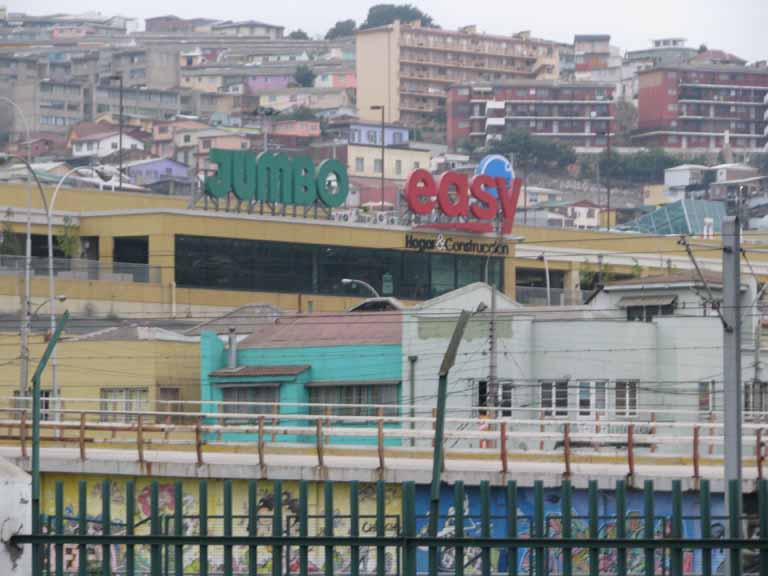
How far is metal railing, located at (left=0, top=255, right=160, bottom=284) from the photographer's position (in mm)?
69500

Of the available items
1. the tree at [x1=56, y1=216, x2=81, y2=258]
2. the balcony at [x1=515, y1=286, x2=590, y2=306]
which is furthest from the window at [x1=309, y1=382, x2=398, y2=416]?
the balcony at [x1=515, y1=286, x2=590, y2=306]

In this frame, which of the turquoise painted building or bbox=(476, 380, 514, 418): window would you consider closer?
the turquoise painted building

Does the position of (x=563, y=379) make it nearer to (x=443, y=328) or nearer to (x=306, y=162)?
(x=443, y=328)

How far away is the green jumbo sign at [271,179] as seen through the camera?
79.6m

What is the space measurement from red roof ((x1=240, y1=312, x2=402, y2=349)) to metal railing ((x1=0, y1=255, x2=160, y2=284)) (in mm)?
19044

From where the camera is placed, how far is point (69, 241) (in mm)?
76250

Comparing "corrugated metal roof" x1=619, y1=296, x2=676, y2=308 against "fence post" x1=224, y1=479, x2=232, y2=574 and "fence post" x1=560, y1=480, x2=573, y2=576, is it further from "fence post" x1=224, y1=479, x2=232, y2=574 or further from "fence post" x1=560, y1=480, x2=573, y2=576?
"fence post" x1=224, y1=479, x2=232, y2=574

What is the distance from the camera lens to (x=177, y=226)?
75.3m

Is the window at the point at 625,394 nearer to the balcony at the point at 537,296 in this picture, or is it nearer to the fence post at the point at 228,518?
the balcony at the point at 537,296

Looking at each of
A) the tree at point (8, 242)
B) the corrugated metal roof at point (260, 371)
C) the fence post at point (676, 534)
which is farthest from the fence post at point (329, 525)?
the tree at point (8, 242)

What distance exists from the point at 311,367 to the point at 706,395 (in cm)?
1103

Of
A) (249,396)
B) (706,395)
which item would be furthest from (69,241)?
(706,395)

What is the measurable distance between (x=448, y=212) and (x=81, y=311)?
808 inches

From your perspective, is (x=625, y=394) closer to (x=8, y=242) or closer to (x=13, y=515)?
(x=8, y=242)
